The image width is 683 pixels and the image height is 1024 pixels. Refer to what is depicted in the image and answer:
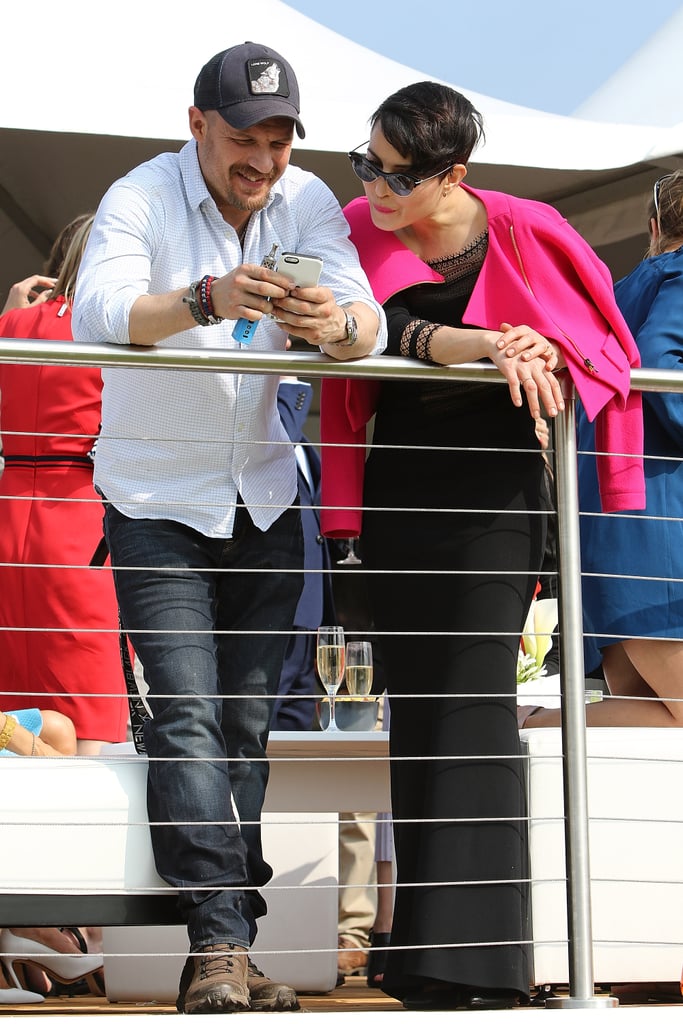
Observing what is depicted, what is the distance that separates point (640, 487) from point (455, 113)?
0.70 meters

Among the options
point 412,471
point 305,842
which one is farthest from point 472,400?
point 305,842

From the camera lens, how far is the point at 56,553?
3.46 meters

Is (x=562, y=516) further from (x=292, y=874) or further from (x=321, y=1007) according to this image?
(x=292, y=874)

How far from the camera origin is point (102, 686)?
3.50 metres

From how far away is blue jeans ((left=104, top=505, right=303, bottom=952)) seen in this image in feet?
6.70

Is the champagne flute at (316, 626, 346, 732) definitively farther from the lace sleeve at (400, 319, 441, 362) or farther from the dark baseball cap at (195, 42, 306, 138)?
the dark baseball cap at (195, 42, 306, 138)

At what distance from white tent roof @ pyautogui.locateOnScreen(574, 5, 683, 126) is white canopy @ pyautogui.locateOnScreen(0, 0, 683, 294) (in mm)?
183

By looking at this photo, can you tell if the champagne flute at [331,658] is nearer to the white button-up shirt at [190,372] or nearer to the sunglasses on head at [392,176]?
the white button-up shirt at [190,372]

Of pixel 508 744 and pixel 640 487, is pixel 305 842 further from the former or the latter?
pixel 640 487

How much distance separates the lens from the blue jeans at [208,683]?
6.70ft

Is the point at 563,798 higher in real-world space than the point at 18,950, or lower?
higher

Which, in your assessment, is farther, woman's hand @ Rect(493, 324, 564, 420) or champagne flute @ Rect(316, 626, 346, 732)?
Result: champagne flute @ Rect(316, 626, 346, 732)

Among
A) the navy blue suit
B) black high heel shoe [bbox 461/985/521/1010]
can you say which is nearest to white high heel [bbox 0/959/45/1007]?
black high heel shoe [bbox 461/985/521/1010]

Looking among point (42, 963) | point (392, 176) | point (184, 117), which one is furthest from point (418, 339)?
point (184, 117)
